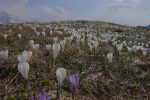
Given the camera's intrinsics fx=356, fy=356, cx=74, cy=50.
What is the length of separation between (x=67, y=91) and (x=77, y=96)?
0.76 ft

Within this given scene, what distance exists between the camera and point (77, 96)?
5730 mm

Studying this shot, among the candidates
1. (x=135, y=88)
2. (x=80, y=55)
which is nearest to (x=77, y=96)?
(x=135, y=88)

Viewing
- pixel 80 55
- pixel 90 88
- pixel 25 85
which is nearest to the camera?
pixel 25 85

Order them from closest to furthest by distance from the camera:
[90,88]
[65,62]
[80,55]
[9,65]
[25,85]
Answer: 1. [25,85]
2. [90,88]
3. [9,65]
4. [65,62]
5. [80,55]

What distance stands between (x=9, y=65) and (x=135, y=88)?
2447mm

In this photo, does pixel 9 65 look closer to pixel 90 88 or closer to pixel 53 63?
pixel 53 63

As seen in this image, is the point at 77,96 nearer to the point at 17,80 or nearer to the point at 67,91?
the point at 67,91

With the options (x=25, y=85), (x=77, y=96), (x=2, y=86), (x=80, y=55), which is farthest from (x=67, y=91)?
(x=80, y=55)

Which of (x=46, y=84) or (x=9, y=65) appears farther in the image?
(x=9, y=65)

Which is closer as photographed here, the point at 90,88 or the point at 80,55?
the point at 90,88

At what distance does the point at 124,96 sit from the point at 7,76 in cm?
212

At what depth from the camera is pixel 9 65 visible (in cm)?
692

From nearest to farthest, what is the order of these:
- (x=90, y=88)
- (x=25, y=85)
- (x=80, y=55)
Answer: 1. (x=25, y=85)
2. (x=90, y=88)
3. (x=80, y=55)

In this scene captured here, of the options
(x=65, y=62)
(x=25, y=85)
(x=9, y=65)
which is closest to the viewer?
(x=25, y=85)
